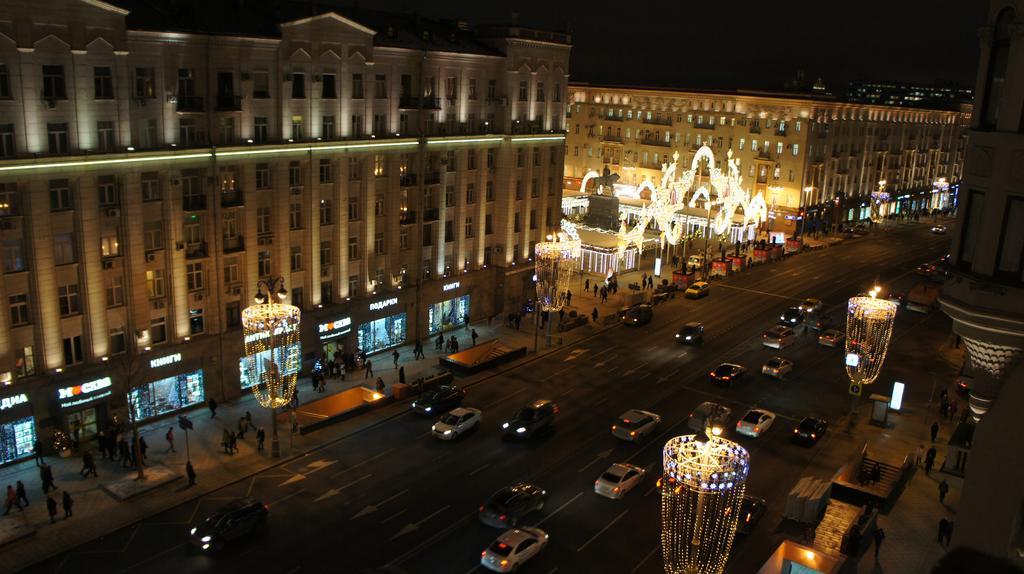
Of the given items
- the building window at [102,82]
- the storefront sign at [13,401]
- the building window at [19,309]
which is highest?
the building window at [102,82]

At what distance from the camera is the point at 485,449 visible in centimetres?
4219

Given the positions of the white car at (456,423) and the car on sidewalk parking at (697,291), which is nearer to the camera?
the white car at (456,423)

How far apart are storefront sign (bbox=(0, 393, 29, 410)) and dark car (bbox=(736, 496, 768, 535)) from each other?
3407cm

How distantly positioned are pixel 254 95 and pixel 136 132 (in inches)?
299

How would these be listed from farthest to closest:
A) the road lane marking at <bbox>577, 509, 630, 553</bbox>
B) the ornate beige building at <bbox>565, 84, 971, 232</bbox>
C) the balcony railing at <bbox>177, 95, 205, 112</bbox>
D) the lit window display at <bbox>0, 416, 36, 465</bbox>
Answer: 1. the ornate beige building at <bbox>565, 84, 971, 232</bbox>
2. the balcony railing at <bbox>177, 95, 205, 112</bbox>
3. the lit window display at <bbox>0, 416, 36, 465</bbox>
4. the road lane marking at <bbox>577, 509, 630, 553</bbox>

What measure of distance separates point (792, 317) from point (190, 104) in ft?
163

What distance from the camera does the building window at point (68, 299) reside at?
1578 inches

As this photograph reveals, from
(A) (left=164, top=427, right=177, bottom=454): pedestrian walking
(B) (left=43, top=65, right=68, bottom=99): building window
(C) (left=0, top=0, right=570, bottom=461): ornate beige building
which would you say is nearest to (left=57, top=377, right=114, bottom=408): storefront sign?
(C) (left=0, top=0, right=570, bottom=461): ornate beige building

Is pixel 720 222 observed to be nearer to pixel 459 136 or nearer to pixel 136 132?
pixel 459 136

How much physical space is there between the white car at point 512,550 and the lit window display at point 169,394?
22727 mm

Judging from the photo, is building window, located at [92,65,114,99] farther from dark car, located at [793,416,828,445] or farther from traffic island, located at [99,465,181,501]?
dark car, located at [793,416,828,445]

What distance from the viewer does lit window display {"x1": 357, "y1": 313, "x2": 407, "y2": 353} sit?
56.1 metres

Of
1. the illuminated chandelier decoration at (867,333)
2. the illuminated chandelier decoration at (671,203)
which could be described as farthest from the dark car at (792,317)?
the illuminated chandelier decoration at (867,333)

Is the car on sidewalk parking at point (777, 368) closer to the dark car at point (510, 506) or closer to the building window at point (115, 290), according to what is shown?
the dark car at point (510, 506)
